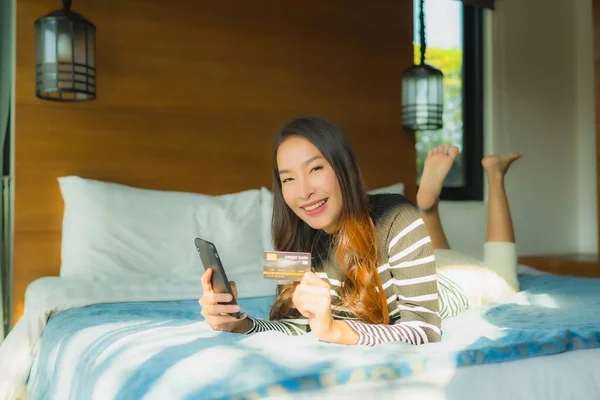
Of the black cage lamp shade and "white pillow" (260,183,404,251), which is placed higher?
the black cage lamp shade

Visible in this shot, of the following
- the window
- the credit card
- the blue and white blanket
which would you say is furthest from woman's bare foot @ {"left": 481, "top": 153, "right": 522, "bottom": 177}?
the credit card

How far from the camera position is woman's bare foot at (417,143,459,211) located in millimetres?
2172

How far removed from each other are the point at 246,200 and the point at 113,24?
98 cm

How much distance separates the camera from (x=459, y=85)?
12.9 ft

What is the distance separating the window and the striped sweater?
2.55 meters

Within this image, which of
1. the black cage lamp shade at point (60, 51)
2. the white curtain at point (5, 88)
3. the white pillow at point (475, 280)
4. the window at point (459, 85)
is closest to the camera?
the white pillow at point (475, 280)

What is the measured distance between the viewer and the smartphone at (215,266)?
1171 millimetres

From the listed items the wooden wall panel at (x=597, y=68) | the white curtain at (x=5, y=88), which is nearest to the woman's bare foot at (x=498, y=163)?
the wooden wall panel at (x=597, y=68)

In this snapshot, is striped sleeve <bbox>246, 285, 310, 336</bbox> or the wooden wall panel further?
the wooden wall panel

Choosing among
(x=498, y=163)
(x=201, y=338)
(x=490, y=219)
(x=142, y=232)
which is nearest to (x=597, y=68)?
(x=498, y=163)

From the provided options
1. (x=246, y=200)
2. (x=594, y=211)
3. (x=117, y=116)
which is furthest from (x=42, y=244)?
(x=594, y=211)

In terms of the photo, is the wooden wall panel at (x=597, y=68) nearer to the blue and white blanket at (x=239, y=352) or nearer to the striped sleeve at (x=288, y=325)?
the blue and white blanket at (x=239, y=352)

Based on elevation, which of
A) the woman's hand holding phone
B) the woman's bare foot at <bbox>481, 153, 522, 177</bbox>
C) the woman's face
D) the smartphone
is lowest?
the woman's hand holding phone

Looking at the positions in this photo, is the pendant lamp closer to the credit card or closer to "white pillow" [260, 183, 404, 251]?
"white pillow" [260, 183, 404, 251]
